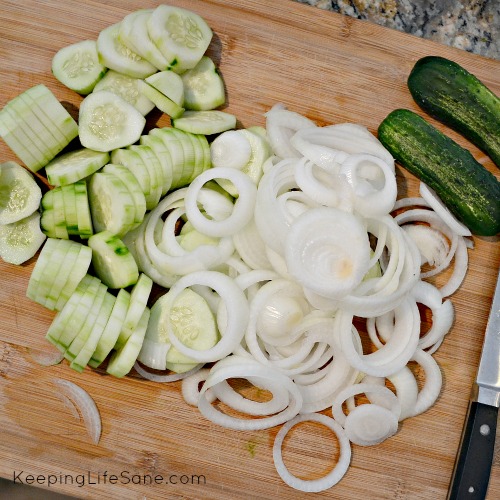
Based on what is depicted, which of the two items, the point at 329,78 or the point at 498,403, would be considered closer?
the point at 498,403

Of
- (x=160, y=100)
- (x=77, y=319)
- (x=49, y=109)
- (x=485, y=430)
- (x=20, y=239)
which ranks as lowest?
(x=485, y=430)

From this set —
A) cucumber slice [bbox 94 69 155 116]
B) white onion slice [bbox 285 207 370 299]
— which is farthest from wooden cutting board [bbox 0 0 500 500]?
white onion slice [bbox 285 207 370 299]

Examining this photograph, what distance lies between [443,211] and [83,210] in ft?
5.90

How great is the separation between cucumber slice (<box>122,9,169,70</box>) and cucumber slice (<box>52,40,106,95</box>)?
0.74 feet

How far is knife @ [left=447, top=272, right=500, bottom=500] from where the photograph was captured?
9.89ft

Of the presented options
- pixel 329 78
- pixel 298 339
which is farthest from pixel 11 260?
pixel 329 78

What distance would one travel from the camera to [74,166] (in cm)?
→ 297

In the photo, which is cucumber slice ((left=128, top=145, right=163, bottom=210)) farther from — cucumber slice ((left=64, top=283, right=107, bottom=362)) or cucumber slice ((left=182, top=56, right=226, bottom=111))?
cucumber slice ((left=64, top=283, right=107, bottom=362))

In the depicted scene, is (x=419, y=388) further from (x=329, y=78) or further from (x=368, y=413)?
(x=329, y=78)

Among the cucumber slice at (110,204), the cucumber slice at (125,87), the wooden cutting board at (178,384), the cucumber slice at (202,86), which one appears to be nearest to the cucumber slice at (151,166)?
the cucumber slice at (110,204)

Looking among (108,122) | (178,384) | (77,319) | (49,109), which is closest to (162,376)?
(178,384)

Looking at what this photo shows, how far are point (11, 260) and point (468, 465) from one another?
96.4 inches

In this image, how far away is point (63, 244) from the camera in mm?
2922

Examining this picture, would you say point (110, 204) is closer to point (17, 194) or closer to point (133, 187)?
point (133, 187)
